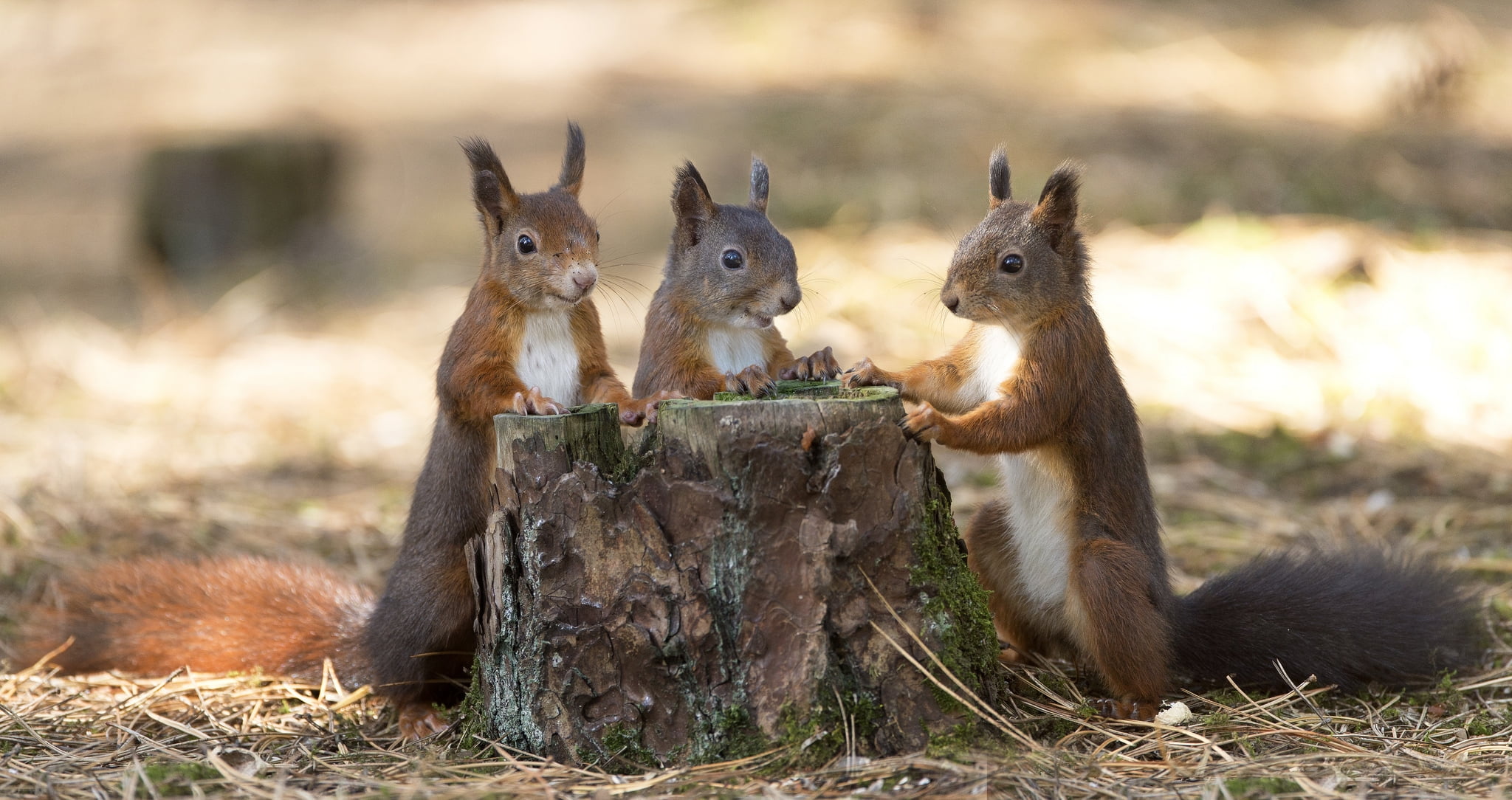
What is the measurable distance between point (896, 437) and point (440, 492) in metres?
1.17

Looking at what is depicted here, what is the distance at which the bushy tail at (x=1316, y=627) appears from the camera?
Answer: 2840 millimetres

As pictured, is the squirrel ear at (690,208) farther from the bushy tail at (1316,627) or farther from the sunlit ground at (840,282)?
the bushy tail at (1316,627)

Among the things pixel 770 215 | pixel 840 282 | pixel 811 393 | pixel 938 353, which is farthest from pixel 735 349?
pixel 770 215

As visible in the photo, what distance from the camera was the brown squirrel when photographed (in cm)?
284

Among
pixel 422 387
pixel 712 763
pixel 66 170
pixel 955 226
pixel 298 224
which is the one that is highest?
pixel 66 170

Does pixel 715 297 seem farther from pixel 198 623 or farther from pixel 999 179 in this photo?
pixel 198 623

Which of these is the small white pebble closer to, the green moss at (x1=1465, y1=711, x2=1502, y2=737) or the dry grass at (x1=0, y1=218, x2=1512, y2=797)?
the dry grass at (x1=0, y1=218, x2=1512, y2=797)

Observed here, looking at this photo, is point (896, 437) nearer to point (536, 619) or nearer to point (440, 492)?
point (536, 619)

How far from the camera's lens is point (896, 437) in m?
2.35

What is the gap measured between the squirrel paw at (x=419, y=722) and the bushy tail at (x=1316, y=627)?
167 centimetres

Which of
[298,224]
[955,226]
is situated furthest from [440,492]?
[298,224]

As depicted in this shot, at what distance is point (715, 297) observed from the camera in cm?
307

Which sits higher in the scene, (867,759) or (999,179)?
(999,179)

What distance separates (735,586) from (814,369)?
724mm
